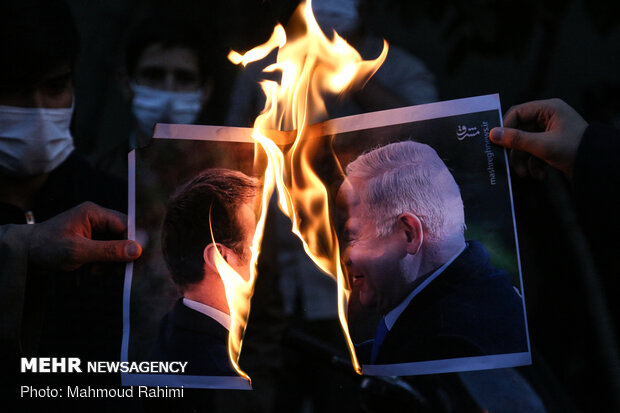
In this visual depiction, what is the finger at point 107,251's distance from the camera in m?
1.24

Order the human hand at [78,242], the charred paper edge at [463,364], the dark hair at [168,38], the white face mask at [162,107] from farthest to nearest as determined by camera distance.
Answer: the dark hair at [168,38] → the white face mask at [162,107] → the human hand at [78,242] → the charred paper edge at [463,364]

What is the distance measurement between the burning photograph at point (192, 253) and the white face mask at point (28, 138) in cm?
59

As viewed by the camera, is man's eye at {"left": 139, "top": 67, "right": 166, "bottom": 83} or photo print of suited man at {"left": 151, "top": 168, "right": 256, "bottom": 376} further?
man's eye at {"left": 139, "top": 67, "right": 166, "bottom": 83}

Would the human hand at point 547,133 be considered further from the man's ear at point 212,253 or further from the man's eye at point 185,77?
the man's eye at point 185,77

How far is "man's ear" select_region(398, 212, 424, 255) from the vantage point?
1.19 metres

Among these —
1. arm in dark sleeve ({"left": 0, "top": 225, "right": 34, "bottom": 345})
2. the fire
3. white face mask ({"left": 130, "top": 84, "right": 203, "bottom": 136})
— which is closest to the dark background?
white face mask ({"left": 130, "top": 84, "right": 203, "bottom": 136})

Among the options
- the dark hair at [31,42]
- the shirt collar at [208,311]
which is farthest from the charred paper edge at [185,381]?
the dark hair at [31,42]

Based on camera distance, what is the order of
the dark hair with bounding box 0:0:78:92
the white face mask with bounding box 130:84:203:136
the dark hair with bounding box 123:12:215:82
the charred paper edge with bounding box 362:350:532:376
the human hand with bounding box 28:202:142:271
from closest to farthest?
the charred paper edge with bounding box 362:350:532:376 → the human hand with bounding box 28:202:142:271 → the dark hair with bounding box 0:0:78:92 → the white face mask with bounding box 130:84:203:136 → the dark hair with bounding box 123:12:215:82

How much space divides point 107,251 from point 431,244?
68 cm

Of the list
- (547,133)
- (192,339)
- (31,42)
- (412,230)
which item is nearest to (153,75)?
(31,42)

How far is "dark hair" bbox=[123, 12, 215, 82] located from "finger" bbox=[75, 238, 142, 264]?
962 mm

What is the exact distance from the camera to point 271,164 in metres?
1.29

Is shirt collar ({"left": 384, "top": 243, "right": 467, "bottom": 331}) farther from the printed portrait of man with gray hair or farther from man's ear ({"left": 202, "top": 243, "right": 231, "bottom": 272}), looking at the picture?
man's ear ({"left": 202, "top": 243, "right": 231, "bottom": 272})

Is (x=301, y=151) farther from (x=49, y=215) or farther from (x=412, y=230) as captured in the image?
(x=49, y=215)
